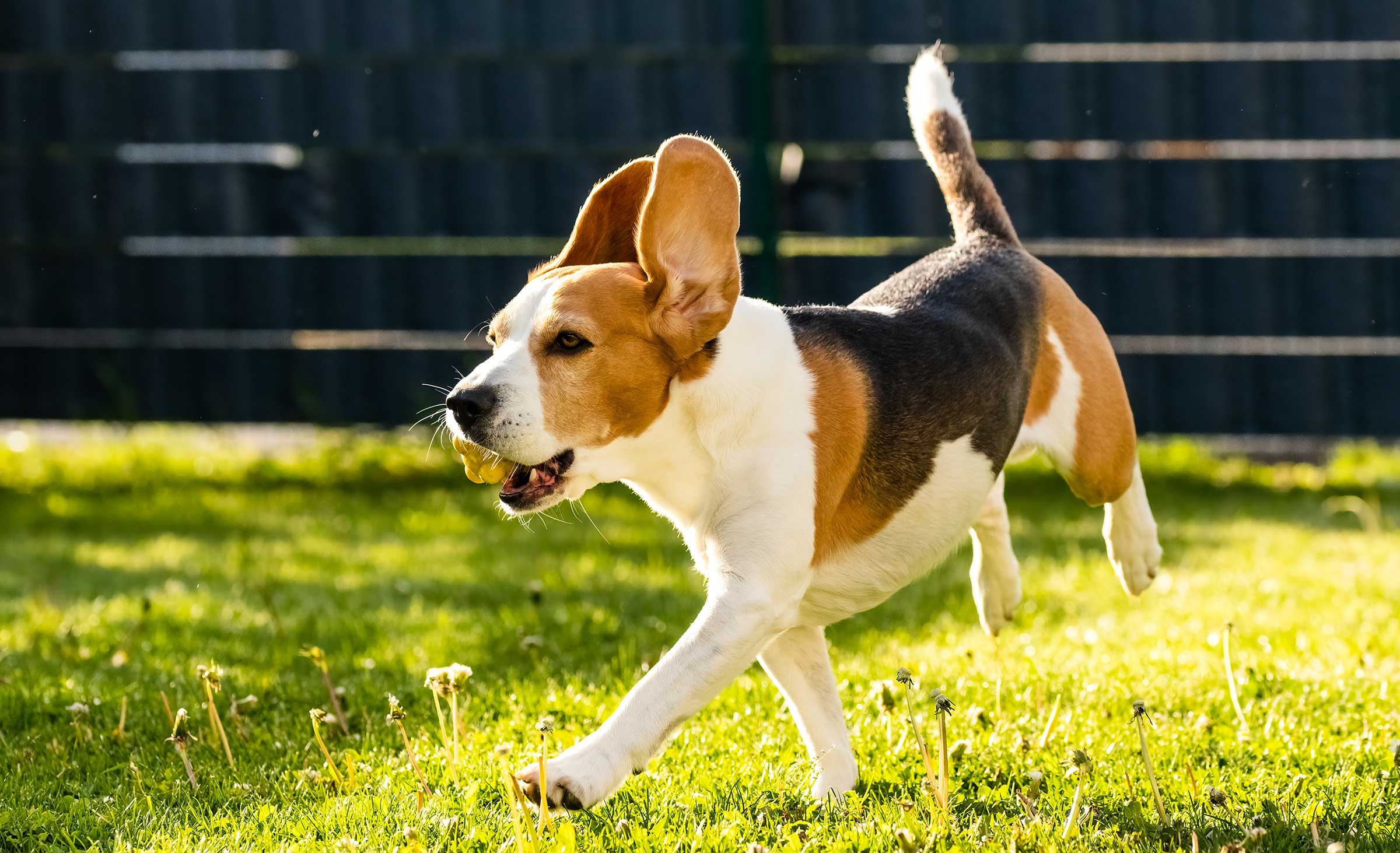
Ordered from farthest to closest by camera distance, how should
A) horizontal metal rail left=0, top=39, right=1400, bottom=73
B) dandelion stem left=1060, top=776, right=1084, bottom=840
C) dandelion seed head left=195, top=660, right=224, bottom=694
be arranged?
horizontal metal rail left=0, top=39, right=1400, bottom=73 < dandelion seed head left=195, top=660, right=224, bottom=694 < dandelion stem left=1060, top=776, right=1084, bottom=840

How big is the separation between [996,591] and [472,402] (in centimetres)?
191

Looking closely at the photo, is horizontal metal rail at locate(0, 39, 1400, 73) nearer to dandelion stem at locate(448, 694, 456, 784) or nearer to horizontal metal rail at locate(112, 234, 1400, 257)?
horizontal metal rail at locate(112, 234, 1400, 257)

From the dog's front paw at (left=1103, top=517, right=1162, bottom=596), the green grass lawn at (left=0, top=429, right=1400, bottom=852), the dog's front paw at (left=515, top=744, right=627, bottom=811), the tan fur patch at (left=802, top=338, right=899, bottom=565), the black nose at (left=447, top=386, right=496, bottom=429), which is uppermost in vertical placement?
the black nose at (left=447, top=386, right=496, bottom=429)

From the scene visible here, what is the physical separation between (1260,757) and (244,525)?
17.3 feet

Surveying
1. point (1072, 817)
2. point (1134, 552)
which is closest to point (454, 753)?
point (1072, 817)

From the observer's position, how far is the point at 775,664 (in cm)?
346

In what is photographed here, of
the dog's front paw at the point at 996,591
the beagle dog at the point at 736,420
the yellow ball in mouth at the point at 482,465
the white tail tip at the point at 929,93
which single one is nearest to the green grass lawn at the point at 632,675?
the dog's front paw at the point at 996,591

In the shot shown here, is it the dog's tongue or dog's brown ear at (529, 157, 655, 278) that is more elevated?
dog's brown ear at (529, 157, 655, 278)

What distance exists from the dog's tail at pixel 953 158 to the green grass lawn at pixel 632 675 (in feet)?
3.79

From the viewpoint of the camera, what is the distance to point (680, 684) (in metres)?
2.81

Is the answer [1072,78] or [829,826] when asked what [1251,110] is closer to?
[1072,78]

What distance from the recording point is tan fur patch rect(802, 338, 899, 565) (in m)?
3.13

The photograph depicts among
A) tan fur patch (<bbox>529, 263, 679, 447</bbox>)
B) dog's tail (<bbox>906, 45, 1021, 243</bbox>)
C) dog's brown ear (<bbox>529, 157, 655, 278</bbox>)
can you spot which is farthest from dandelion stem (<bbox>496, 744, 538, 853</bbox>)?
dog's tail (<bbox>906, 45, 1021, 243</bbox>)

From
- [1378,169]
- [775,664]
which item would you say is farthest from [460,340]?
[775,664]
